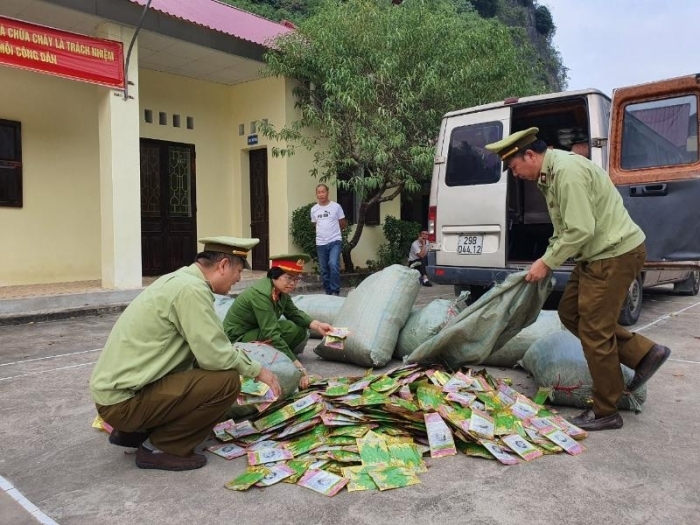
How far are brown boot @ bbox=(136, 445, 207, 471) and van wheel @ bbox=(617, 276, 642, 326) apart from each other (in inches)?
178

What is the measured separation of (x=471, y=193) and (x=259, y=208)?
587cm

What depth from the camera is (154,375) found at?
253 centimetres

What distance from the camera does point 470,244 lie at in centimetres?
581

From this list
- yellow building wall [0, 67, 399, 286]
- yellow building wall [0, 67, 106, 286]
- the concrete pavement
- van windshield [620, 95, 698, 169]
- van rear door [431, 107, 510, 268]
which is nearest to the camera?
the concrete pavement

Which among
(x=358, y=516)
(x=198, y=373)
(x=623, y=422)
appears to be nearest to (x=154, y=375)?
(x=198, y=373)

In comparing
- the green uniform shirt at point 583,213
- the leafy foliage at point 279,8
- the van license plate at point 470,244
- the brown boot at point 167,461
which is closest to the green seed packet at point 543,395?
the green uniform shirt at point 583,213

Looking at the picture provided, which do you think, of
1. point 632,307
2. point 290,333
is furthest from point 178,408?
point 632,307

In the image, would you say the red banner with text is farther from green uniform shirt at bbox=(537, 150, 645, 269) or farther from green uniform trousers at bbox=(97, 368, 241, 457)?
green uniform shirt at bbox=(537, 150, 645, 269)

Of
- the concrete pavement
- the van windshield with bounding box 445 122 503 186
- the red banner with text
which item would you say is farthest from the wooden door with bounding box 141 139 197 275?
the concrete pavement

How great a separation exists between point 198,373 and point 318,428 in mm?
694

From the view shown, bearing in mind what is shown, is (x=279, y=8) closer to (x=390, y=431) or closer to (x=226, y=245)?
(x=226, y=245)

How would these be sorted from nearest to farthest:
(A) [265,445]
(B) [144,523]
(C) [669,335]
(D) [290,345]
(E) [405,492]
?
(B) [144,523]
(E) [405,492]
(A) [265,445]
(D) [290,345]
(C) [669,335]

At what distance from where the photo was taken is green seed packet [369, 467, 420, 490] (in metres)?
2.45

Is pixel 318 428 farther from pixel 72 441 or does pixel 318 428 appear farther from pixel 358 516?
pixel 72 441
